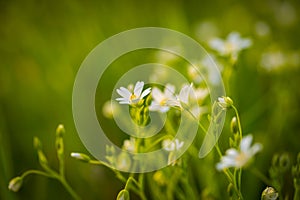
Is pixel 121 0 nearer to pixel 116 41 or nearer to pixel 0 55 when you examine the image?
pixel 116 41

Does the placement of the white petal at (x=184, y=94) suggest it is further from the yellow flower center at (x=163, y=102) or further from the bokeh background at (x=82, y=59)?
the bokeh background at (x=82, y=59)

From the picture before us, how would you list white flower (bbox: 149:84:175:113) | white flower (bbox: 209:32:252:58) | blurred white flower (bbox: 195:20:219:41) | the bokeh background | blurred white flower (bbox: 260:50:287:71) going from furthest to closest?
blurred white flower (bbox: 195:20:219:41) → blurred white flower (bbox: 260:50:287:71) → the bokeh background → white flower (bbox: 209:32:252:58) → white flower (bbox: 149:84:175:113)

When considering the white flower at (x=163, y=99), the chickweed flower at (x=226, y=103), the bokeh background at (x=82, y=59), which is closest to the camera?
the chickweed flower at (x=226, y=103)

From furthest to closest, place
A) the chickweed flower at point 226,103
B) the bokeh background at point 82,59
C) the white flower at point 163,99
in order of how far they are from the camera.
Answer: the bokeh background at point 82,59 → the white flower at point 163,99 → the chickweed flower at point 226,103

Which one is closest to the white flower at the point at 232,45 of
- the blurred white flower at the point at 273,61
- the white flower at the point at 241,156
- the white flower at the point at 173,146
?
the blurred white flower at the point at 273,61

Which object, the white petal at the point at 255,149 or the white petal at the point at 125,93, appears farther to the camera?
the white petal at the point at 125,93

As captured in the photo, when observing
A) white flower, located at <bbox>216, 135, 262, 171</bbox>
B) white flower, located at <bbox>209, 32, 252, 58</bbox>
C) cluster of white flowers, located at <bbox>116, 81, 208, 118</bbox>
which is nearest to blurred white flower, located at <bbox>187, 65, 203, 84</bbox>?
white flower, located at <bbox>209, 32, 252, 58</bbox>

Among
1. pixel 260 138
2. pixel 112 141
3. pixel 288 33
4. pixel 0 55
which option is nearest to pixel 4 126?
pixel 112 141

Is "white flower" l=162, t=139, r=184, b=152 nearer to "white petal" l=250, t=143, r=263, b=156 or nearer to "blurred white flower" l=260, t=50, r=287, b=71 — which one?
"white petal" l=250, t=143, r=263, b=156
